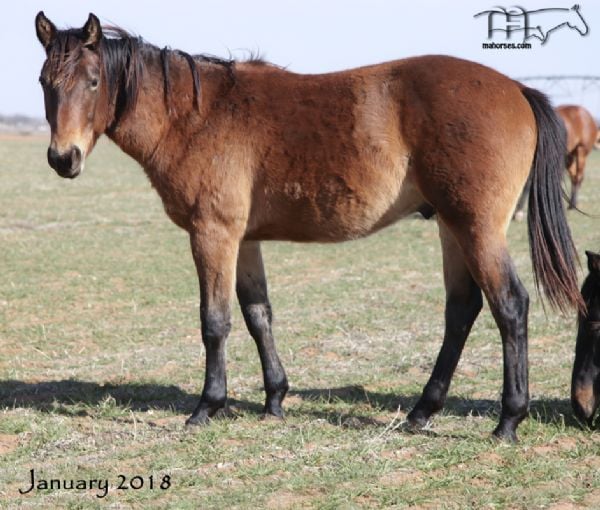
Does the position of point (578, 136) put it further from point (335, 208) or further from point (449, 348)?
point (335, 208)

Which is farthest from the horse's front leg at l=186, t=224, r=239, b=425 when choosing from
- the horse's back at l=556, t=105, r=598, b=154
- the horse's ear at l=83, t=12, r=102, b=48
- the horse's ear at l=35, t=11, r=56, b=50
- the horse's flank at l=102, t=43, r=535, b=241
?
the horse's back at l=556, t=105, r=598, b=154

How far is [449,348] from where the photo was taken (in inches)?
215

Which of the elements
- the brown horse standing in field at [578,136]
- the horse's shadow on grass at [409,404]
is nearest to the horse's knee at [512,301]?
the horse's shadow on grass at [409,404]

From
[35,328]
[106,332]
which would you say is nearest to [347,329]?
[106,332]

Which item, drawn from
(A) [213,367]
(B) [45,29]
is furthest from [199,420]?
(B) [45,29]

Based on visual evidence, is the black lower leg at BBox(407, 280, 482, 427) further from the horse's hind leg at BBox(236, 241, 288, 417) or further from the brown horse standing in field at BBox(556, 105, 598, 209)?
the brown horse standing in field at BBox(556, 105, 598, 209)

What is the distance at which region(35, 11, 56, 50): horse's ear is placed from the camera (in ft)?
16.9

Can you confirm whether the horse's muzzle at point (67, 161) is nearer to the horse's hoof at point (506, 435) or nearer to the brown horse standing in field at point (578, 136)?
the horse's hoof at point (506, 435)

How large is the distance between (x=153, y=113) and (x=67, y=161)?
2.27 ft

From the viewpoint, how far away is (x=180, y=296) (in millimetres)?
9773

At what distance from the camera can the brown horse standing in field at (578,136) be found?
18.8 m

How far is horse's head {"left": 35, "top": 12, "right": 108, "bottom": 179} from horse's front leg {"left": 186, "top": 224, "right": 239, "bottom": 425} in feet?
2.73

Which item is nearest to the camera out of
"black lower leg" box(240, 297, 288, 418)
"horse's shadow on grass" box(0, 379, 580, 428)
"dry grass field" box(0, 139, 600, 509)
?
"dry grass field" box(0, 139, 600, 509)

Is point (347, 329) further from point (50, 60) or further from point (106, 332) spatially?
point (50, 60)
